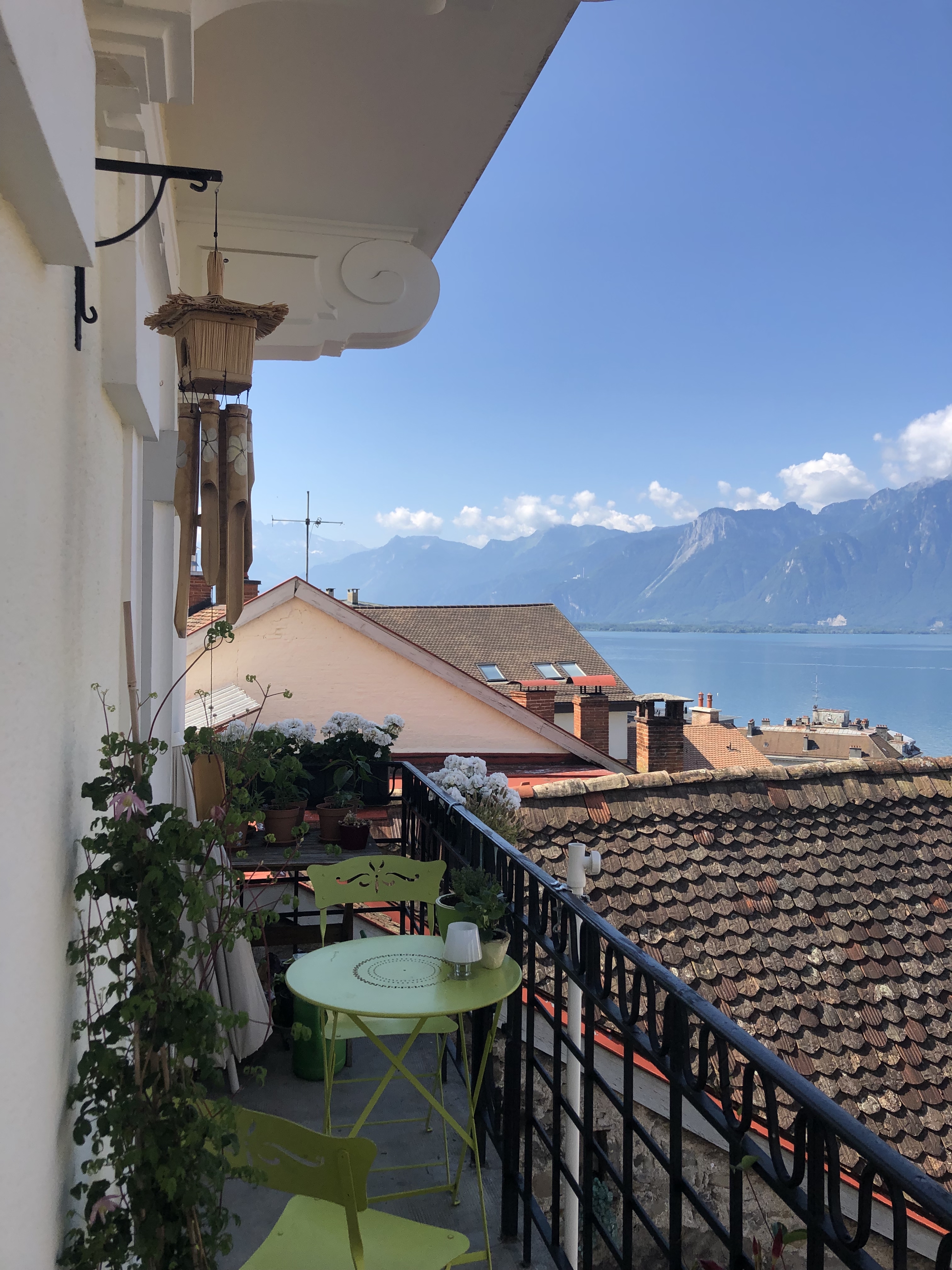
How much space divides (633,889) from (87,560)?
5.43 meters

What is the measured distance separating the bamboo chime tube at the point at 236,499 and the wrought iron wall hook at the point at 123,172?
428 mm

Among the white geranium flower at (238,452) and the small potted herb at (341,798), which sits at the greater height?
the white geranium flower at (238,452)

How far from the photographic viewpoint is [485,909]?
256cm

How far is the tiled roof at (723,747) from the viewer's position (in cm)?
3459

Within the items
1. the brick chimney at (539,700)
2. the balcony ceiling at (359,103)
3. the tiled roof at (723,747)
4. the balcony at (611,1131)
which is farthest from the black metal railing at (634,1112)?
the tiled roof at (723,747)

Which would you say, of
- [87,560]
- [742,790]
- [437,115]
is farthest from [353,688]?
[87,560]

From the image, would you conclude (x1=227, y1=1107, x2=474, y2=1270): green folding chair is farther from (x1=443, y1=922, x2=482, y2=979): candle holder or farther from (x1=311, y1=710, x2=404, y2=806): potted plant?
(x1=311, y1=710, x2=404, y2=806): potted plant

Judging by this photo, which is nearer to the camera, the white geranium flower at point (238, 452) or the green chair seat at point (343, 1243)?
the green chair seat at point (343, 1243)

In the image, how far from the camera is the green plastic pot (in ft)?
11.7

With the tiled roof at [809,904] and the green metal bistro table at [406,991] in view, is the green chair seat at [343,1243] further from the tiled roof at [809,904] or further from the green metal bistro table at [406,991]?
the tiled roof at [809,904]

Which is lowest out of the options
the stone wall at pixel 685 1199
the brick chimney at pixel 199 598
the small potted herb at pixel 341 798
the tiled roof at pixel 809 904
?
the stone wall at pixel 685 1199

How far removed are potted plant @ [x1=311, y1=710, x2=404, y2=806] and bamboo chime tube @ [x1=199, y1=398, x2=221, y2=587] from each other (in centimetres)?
270

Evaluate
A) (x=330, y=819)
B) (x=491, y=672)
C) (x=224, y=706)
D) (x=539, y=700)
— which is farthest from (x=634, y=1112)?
(x=491, y=672)

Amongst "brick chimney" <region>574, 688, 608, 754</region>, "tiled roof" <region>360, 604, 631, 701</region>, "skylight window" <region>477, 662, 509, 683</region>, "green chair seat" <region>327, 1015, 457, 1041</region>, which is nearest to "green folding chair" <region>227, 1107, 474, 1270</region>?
"green chair seat" <region>327, 1015, 457, 1041</region>
